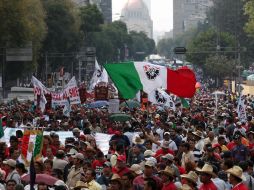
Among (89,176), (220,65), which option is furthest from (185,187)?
(220,65)

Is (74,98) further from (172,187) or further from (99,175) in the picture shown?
(172,187)

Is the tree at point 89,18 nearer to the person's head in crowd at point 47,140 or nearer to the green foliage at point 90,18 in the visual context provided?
the green foliage at point 90,18

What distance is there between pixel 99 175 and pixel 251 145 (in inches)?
184

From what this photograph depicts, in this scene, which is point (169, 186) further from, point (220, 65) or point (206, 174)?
point (220, 65)

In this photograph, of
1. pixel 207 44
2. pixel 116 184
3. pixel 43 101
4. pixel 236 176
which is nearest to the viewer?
pixel 116 184

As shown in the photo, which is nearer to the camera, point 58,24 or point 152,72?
point 152,72

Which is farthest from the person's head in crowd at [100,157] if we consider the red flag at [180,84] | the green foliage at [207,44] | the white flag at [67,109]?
the green foliage at [207,44]

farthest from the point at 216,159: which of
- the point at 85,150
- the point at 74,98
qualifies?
the point at 74,98

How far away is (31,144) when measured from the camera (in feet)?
49.2

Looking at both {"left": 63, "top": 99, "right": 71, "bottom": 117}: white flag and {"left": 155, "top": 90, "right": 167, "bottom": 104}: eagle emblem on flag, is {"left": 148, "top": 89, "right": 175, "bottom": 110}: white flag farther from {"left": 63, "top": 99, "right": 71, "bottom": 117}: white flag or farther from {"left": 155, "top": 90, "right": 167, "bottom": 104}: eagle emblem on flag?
{"left": 63, "top": 99, "right": 71, "bottom": 117}: white flag

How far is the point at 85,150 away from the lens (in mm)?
16438

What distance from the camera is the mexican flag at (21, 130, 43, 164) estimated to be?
15031 mm

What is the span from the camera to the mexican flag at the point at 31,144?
49.3 ft

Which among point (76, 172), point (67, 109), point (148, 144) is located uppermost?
point (76, 172)
